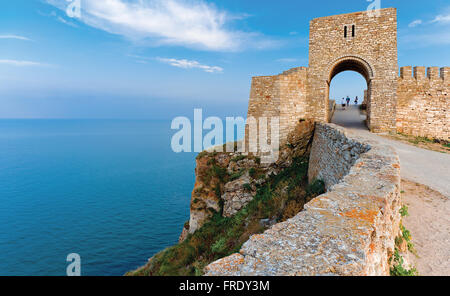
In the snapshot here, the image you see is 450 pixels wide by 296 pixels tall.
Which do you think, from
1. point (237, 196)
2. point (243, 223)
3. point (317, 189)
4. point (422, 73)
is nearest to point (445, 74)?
point (422, 73)

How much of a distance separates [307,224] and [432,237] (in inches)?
153

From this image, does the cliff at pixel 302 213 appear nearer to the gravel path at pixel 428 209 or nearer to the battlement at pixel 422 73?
the gravel path at pixel 428 209

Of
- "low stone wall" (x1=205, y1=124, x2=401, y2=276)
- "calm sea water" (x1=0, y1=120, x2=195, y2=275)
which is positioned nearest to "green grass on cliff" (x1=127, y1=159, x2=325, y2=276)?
"low stone wall" (x1=205, y1=124, x2=401, y2=276)

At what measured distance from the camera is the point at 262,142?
13711mm

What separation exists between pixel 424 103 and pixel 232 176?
1276 centimetres

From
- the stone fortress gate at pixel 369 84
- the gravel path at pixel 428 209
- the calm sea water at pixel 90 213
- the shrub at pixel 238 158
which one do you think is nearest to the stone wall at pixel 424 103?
the stone fortress gate at pixel 369 84

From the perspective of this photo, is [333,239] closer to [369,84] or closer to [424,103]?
[369,84]

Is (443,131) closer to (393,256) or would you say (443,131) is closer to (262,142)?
(262,142)

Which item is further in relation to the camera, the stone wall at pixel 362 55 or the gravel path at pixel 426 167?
the stone wall at pixel 362 55

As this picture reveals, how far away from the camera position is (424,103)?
49.7ft

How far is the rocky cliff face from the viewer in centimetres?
1340

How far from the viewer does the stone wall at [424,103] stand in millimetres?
15000

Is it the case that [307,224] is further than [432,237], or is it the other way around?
[432,237]

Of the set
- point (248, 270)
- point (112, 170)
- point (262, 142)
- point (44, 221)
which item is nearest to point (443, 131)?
point (262, 142)
